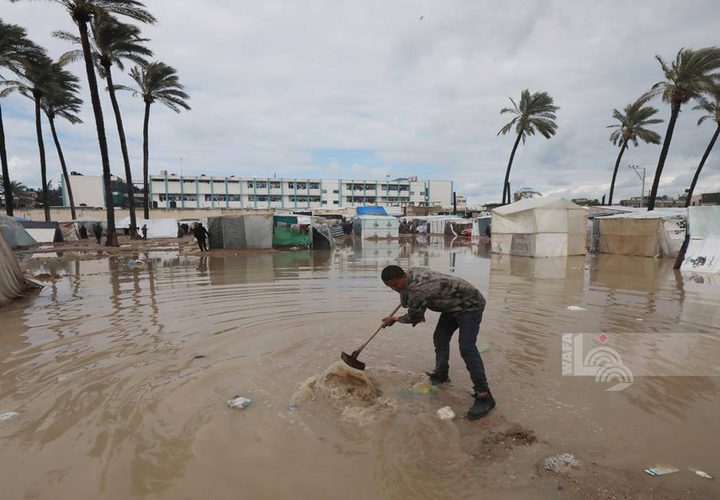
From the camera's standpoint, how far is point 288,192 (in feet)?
267

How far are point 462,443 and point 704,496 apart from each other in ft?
4.51

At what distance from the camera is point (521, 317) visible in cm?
656

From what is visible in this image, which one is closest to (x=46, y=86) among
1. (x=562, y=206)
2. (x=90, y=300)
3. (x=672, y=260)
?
(x=90, y=300)

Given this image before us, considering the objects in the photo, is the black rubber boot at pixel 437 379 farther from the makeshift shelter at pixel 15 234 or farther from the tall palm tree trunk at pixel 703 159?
the tall palm tree trunk at pixel 703 159

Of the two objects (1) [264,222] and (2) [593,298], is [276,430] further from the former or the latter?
(1) [264,222]

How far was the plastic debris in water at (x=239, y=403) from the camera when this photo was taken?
3.41 m

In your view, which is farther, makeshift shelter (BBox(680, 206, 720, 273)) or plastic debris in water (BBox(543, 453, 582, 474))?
makeshift shelter (BBox(680, 206, 720, 273))

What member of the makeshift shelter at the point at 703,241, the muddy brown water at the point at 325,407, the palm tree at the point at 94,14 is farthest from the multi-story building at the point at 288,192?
the muddy brown water at the point at 325,407

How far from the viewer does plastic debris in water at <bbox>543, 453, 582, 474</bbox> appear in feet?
8.40

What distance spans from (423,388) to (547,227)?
14841 millimetres

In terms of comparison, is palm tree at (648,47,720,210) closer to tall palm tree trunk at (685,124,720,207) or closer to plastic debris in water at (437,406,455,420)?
tall palm tree trunk at (685,124,720,207)

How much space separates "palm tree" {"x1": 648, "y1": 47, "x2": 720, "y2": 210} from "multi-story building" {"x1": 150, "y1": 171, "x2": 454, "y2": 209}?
50003 millimetres

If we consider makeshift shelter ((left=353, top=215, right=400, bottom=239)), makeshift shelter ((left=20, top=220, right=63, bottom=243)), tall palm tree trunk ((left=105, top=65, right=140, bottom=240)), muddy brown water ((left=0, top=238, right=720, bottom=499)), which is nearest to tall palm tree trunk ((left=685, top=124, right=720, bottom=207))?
makeshift shelter ((left=353, top=215, right=400, bottom=239))

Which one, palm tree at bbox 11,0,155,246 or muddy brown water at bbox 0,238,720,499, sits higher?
palm tree at bbox 11,0,155,246
